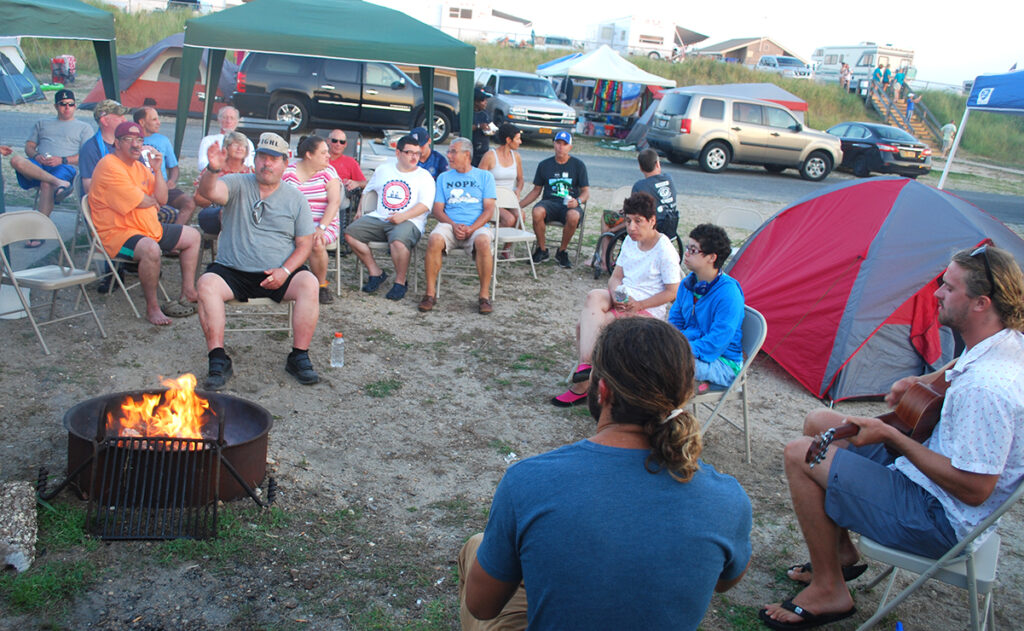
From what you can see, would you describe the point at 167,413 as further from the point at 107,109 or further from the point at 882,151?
the point at 882,151

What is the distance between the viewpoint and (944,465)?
238 centimetres

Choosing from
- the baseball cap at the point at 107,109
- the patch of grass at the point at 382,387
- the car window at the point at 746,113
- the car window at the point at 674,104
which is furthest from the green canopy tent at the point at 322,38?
the car window at the point at 746,113

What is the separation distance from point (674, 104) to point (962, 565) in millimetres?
15825

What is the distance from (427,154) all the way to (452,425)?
12.4 feet

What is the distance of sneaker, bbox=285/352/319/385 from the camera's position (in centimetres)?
443

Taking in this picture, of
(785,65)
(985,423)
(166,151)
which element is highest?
(785,65)

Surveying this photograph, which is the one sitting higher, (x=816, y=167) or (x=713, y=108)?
(x=713, y=108)

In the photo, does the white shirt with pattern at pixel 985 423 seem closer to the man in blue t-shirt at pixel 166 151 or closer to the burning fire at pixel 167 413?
the burning fire at pixel 167 413

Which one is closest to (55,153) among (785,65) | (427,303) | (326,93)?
(427,303)

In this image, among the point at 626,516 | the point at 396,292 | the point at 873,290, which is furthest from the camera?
the point at 396,292

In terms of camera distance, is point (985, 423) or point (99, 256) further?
point (99, 256)

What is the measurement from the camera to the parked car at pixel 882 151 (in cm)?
1800

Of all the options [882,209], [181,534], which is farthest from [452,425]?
[882,209]

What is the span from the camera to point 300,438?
381 cm
